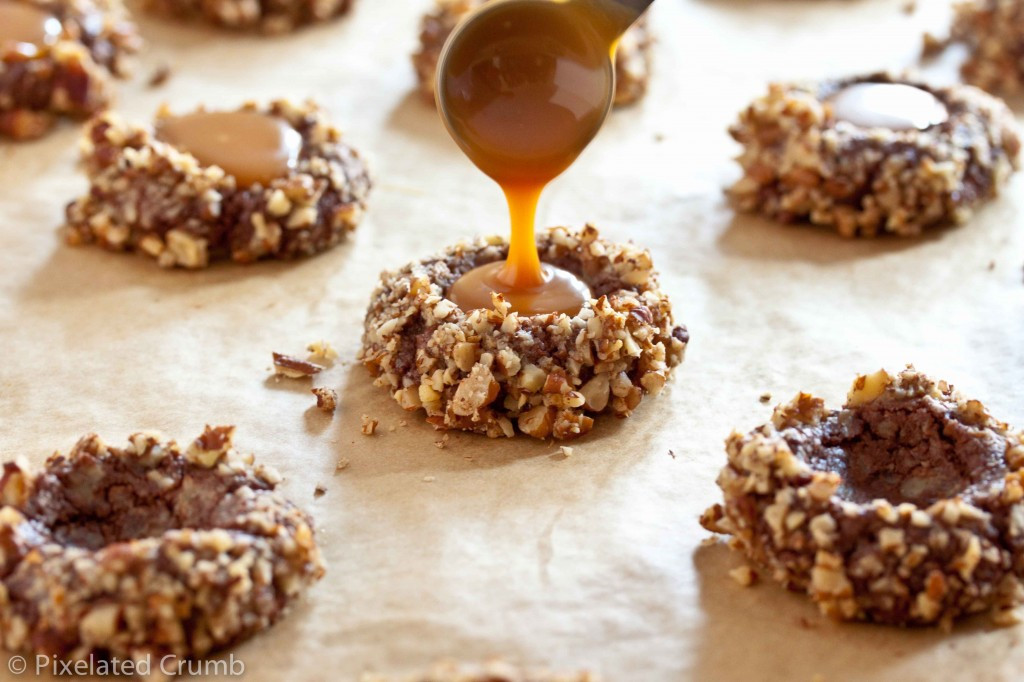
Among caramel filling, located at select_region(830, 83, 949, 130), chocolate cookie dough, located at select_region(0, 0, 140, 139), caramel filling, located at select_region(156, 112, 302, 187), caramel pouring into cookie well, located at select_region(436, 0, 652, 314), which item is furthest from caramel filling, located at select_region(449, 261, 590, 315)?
chocolate cookie dough, located at select_region(0, 0, 140, 139)

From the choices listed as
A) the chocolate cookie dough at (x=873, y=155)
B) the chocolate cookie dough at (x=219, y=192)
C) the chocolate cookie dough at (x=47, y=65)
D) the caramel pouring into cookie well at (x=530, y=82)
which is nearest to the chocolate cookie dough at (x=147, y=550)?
the caramel pouring into cookie well at (x=530, y=82)

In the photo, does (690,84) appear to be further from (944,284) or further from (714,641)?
(714,641)

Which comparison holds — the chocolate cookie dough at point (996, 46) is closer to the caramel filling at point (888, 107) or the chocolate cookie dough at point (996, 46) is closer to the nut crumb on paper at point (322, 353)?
the caramel filling at point (888, 107)

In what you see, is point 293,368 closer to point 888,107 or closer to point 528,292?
point 528,292

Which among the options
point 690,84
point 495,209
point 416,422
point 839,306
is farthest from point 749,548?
point 690,84

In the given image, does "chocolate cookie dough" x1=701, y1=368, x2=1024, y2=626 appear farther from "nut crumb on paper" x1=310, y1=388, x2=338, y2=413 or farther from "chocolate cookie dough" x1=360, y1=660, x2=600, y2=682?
"nut crumb on paper" x1=310, y1=388, x2=338, y2=413

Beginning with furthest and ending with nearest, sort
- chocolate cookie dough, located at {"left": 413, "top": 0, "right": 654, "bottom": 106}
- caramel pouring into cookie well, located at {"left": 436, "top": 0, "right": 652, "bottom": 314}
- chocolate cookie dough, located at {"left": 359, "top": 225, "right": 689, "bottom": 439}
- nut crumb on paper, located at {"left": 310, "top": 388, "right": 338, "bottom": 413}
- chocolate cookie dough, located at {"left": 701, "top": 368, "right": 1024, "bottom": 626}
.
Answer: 1. chocolate cookie dough, located at {"left": 413, "top": 0, "right": 654, "bottom": 106}
2. nut crumb on paper, located at {"left": 310, "top": 388, "right": 338, "bottom": 413}
3. chocolate cookie dough, located at {"left": 359, "top": 225, "right": 689, "bottom": 439}
4. caramel pouring into cookie well, located at {"left": 436, "top": 0, "right": 652, "bottom": 314}
5. chocolate cookie dough, located at {"left": 701, "top": 368, "right": 1024, "bottom": 626}

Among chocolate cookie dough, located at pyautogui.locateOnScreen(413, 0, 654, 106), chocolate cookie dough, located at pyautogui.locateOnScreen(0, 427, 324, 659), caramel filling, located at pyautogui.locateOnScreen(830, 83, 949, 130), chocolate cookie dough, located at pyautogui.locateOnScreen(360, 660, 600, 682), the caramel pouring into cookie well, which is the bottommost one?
chocolate cookie dough, located at pyautogui.locateOnScreen(0, 427, 324, 659)

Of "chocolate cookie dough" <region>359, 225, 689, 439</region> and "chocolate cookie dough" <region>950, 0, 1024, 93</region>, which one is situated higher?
"chocolate cookie dough" <region>950, 0, 1024, 93</region>
